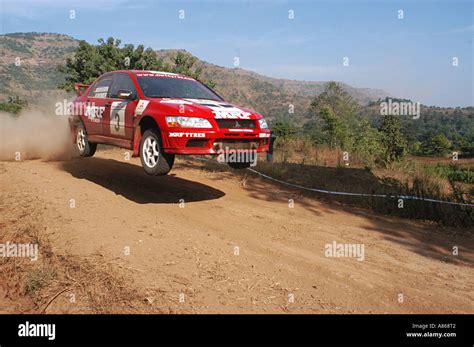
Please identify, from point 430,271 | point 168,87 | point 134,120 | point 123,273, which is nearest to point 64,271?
point 123,273

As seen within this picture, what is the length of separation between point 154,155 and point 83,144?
3215 mm

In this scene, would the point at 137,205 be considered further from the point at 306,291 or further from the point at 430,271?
the point at 430,271

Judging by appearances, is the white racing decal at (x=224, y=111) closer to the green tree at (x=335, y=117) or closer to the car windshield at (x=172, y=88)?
the car windshield at (x=172, y=88)

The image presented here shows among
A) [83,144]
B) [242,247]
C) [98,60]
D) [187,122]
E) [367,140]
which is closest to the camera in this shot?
[242,247]

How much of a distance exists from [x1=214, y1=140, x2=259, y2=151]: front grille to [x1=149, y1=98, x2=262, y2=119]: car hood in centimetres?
38

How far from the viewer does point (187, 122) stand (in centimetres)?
584

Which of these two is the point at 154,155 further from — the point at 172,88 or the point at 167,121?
the point at 172,88

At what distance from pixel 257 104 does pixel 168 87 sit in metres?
135

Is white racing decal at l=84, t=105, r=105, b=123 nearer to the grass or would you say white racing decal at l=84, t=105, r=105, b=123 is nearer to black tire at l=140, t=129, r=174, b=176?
black tire at l=140, t=129, r=174, b=176

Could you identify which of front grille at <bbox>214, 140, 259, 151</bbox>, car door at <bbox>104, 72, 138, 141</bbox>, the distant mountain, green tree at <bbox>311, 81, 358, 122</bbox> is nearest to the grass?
front grille at <bbox>214, 140, 259, 151</bbox>

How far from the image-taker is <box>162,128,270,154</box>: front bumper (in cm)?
579

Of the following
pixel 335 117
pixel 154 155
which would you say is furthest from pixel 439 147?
pixel 154 155

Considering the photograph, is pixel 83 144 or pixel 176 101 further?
pixel 83 144

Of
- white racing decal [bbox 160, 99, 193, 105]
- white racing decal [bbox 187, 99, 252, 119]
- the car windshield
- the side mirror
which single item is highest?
the car windshield
